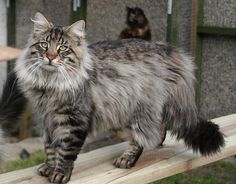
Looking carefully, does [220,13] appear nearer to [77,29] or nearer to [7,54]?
[7,54]

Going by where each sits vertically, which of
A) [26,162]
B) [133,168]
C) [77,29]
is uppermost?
[77,29]

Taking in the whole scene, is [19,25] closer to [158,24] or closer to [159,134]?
[158,24]

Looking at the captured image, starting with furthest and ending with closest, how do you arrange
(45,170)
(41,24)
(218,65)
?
(218,65) < (45,170) < (41,24)

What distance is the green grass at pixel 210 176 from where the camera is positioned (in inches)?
156

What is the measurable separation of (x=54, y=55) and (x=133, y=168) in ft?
2.36

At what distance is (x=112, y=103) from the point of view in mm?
2467

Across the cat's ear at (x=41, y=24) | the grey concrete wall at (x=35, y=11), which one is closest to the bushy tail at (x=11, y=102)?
the cat's ear at (x=41, y=24)

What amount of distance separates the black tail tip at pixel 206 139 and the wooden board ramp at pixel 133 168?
0.10m

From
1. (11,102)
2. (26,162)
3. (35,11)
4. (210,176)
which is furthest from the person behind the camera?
(35,11)

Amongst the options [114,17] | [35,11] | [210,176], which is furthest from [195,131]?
[35,11]

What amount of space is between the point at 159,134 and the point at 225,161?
1.74 meters

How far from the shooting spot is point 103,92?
2422 millimetres

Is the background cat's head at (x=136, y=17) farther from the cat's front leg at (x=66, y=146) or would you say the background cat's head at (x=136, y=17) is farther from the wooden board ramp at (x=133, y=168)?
the cat's front leg at (x=66, y=146)

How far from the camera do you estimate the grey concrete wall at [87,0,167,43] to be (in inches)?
168
